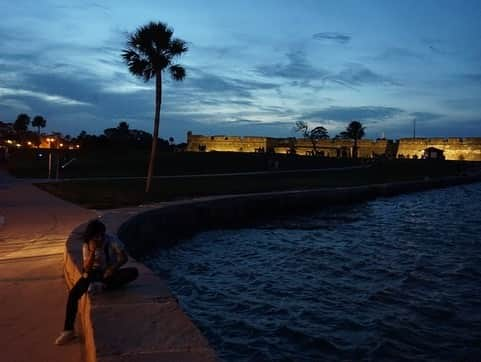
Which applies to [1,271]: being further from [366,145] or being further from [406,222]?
[366,145]

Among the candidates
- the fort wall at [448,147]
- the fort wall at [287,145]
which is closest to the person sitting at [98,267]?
the fort wall at [287,145]

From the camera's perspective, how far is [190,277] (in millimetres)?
11812

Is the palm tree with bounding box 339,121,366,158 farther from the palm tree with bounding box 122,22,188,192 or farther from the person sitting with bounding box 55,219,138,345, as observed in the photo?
the person sitting with bounding box 55,219,138,345

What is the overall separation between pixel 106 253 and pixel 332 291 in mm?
5760

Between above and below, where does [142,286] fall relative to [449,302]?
above

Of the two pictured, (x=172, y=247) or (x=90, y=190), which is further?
(x=90, y=190)

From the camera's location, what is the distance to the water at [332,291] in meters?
7.63

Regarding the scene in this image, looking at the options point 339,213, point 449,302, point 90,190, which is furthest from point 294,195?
point 449,302

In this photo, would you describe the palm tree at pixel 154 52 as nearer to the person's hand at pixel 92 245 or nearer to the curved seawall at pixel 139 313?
the curved seawall at pixel 139 313

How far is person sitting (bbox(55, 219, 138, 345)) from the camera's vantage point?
222 inches

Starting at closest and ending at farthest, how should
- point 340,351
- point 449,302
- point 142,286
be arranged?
point 142,286
point 340,351
point 449,302

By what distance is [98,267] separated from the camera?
19.6 ft

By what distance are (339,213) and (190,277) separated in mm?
14319

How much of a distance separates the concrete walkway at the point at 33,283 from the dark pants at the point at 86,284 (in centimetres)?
30
